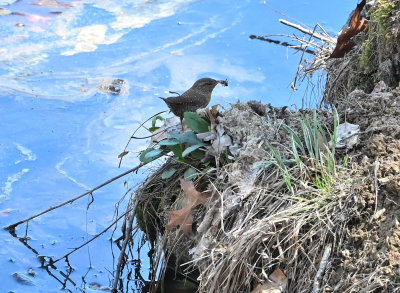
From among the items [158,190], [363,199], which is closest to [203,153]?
[158,190]

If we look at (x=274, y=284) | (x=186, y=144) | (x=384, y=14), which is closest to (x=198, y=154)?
(x=186, y=144)

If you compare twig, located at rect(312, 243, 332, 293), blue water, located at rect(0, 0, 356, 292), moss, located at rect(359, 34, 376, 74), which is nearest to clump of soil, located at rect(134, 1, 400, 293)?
twig, located at rect(312, 243, 332, 293)

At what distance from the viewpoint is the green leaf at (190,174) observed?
3178 mm

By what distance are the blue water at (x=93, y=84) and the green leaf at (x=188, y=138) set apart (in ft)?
3.23

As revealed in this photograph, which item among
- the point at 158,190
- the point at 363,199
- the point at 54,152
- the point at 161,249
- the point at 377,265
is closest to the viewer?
the point at 377,265

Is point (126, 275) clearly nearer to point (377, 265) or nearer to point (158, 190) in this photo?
point (158, 190)

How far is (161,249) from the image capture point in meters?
3.22

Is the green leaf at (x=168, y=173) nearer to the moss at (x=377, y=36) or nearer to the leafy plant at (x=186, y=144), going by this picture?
the leafy plant at (x=186, y=144)

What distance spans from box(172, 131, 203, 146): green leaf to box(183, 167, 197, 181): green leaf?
14 cm

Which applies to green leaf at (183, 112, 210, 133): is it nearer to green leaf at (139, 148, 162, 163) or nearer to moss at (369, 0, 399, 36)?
green leaf at (139, 148, 162, 163)

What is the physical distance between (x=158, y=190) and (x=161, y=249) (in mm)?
367

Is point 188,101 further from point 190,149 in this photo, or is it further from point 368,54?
point 368,54

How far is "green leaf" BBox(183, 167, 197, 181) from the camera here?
3.18 metres

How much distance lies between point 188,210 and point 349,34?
1835 mm
